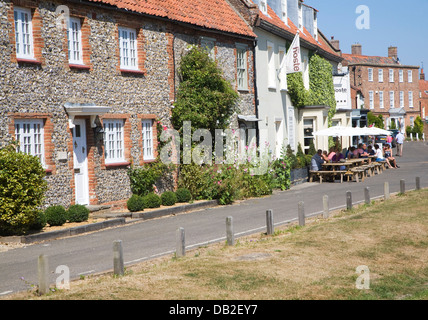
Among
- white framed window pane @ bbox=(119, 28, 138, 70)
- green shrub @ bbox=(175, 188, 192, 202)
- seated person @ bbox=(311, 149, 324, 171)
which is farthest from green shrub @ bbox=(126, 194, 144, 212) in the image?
seated person @ bbox=(311, 149, 324, 171)

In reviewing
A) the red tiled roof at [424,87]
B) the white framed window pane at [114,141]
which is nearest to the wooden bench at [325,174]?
the white framed window pane at [114,141]

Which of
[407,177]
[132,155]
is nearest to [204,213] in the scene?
[132,155]

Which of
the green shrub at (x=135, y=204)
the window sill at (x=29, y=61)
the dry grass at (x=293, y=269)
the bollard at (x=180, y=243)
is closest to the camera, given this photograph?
the dry grass at (x=293, y=269)

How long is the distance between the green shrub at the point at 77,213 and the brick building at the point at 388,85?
63136 mm

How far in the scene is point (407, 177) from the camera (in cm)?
3023

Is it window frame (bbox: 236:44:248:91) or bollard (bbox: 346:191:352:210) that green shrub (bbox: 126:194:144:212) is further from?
window frame (bbox: 236:44:248:91)

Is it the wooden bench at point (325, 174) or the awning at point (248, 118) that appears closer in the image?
the awning at point (248, 118)

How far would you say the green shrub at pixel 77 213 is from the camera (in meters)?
17.2

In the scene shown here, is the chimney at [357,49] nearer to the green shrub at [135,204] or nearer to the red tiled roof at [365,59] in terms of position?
the red tiled roof at [365,59]

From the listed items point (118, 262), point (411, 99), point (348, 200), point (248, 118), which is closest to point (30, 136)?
point (118, 262)

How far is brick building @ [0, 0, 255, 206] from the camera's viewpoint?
17141mm

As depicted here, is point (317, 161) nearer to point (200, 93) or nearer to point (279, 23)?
point (279, 23)

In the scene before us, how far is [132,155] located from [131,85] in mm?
2261

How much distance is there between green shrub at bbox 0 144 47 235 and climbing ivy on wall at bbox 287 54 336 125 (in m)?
20.4
